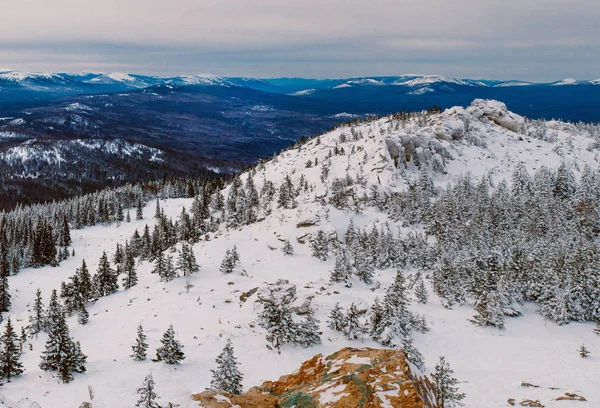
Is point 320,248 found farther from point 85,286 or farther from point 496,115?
point 496,115

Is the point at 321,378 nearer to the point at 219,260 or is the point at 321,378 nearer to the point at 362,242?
the point at 219,260

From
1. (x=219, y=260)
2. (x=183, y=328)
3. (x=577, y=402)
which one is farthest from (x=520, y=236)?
(x=183, y=328)

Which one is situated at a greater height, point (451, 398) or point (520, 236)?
point (451, 398)

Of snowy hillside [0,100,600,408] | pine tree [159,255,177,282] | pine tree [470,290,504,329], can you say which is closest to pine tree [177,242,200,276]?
pine tree [159,255,177,282]

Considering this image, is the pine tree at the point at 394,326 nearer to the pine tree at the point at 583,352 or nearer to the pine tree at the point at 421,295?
the pine tree at the point at 421,295

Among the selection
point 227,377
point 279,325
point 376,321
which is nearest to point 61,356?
point 227,377

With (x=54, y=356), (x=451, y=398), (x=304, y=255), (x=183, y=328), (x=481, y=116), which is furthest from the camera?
(x=481, y=116)

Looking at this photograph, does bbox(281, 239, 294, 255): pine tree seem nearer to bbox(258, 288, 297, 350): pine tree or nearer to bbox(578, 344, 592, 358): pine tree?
bbox(258, 288, 297, 350): pine tree
